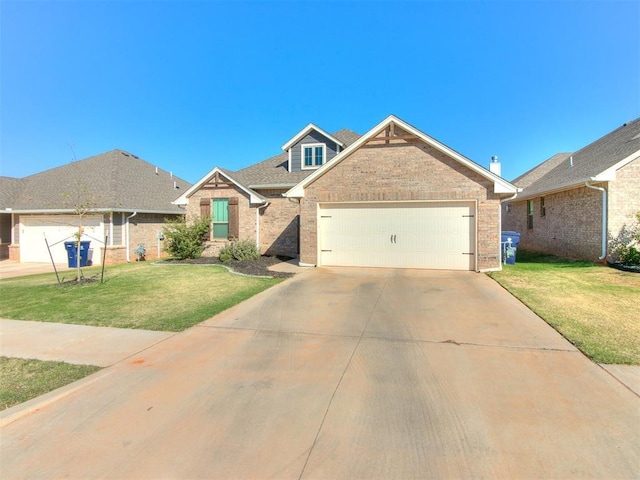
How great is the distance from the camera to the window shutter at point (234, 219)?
53.8 feet

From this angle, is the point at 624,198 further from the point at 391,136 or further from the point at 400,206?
the point at 391,136

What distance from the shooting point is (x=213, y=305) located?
24.3 ft

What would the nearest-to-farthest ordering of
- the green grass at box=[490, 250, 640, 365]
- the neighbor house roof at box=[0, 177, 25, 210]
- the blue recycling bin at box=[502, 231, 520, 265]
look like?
the green grass at box=[490, 250, 640, 365] → the blue recycling bin at box=[502, 231, 520, 265] → the neighbor house roof at box=[0, 177, 25, 210]

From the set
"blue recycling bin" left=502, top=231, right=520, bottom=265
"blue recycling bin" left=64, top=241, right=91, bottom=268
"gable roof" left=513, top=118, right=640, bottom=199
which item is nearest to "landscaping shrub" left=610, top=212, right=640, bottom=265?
"gable roof" left=513, top=118, right=640, bottom=199

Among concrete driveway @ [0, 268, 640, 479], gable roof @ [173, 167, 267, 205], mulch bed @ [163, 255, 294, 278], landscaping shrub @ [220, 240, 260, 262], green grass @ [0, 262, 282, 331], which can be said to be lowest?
concrete driveway @ [0, 268, 640, 479]

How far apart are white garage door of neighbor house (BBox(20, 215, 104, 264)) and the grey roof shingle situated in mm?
7361

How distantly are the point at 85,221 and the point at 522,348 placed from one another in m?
19.0

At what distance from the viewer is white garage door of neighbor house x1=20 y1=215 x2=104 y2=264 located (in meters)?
17.0

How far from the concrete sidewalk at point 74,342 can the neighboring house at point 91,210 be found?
37.6 feet

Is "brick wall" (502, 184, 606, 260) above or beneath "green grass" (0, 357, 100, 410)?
above

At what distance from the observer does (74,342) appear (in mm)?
5320

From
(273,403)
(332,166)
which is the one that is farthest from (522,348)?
(332,166)

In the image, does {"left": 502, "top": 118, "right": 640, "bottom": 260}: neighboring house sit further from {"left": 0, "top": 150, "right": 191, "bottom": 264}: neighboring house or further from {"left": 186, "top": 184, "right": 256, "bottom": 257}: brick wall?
{"left": 0, "top": 150, "right": 191, "bottom": 264}: neighboring house

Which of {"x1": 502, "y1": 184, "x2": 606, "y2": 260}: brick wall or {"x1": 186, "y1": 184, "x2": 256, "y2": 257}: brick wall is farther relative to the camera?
{"x1": 186, "y1": 184, "x2": 256, "y2": 257}: brick wall
